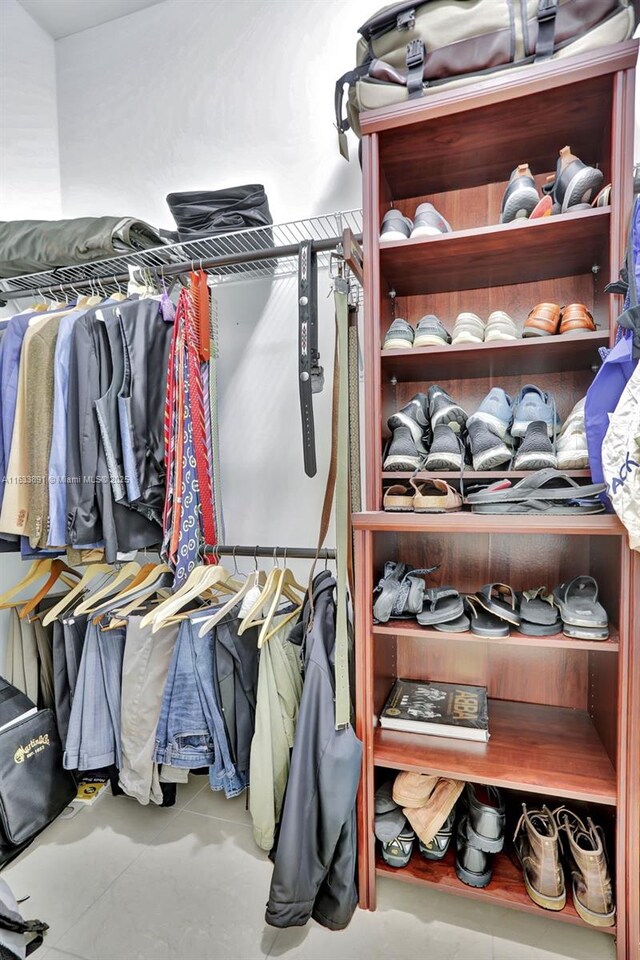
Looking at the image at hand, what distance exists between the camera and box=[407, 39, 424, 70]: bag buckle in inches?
42.5

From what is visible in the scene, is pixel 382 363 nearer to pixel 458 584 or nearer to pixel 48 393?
pixel 458 584

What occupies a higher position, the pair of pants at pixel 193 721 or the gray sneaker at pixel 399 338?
the gray sneaker at pixel 399 338

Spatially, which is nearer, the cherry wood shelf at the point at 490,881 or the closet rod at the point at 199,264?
the cherry wood shelf at the point at 490,881

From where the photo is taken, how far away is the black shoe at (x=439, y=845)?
1156 mm

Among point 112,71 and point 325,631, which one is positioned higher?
point 112,71

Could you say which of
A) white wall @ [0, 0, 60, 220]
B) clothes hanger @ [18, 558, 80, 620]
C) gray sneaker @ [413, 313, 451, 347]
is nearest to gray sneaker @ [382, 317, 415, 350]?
gray sneaker @ [413, 313, 451, 347]

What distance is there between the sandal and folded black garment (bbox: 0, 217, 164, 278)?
123cm

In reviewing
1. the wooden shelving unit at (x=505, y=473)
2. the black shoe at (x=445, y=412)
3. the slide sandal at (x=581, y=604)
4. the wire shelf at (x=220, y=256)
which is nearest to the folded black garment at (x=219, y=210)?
the wire shelf at (x=220, y=256)

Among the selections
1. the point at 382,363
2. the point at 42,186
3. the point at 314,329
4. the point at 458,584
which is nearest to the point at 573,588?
the point at 458,584

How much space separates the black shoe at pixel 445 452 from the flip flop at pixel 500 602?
34 centimetres

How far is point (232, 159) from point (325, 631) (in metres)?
1.76

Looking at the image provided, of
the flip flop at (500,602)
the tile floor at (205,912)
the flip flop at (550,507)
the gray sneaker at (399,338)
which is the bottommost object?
the tile floor at (205,912)

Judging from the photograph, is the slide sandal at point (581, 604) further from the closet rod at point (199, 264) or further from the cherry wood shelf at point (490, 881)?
the closet rod at point (199, 264)

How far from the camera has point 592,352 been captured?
1.18 meters
